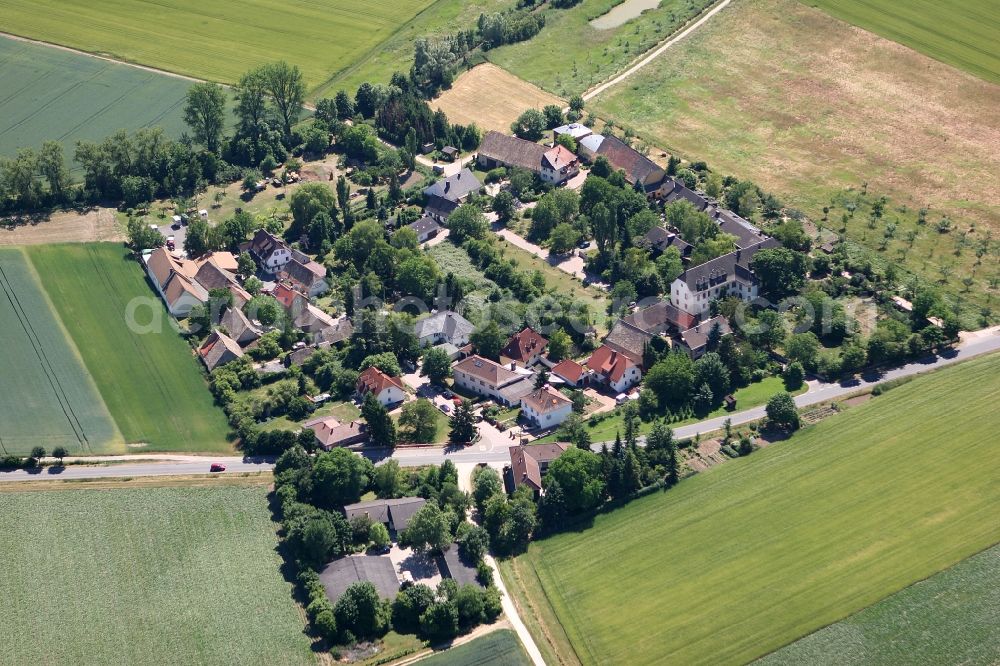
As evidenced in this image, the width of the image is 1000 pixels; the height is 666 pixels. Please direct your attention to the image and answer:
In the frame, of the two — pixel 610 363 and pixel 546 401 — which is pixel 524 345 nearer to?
pixel 610 363

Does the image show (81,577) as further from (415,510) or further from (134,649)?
(415,510)

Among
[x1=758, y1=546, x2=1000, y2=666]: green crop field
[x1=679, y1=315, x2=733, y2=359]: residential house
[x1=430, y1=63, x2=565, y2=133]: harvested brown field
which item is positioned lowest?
[x1=430, y1=63, x2=565, y2=133]: harvested brown field

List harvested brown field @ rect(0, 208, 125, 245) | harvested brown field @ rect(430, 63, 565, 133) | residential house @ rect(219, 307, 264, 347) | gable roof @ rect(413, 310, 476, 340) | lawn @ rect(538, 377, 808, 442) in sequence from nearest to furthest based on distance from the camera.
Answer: lawn @ rect(538, 377, 808, 442) < gable roof @ rect(413, 310, 476, 340) < residential house @ rect(219, 307, 264, 347) < harvested brown field @ rect(0, 208, 125, 245) < harvested brown field @ rect(430, 63, 565, 133)

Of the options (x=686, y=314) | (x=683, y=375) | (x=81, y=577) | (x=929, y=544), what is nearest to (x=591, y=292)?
(x=686, y=314)

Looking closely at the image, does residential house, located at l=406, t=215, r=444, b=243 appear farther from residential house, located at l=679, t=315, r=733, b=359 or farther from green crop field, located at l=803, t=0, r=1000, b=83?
green crop field, located at l=803, t=0, r=1000, b=83

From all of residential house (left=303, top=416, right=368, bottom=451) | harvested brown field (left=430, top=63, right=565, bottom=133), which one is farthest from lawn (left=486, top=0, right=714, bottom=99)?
residential house (left=303, top=416, right=368, bottom=451)

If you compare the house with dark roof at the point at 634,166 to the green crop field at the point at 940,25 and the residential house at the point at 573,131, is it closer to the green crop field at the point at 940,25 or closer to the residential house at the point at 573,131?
the residential house at the point at 573,131

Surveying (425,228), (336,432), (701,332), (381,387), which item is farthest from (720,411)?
(425,228)
